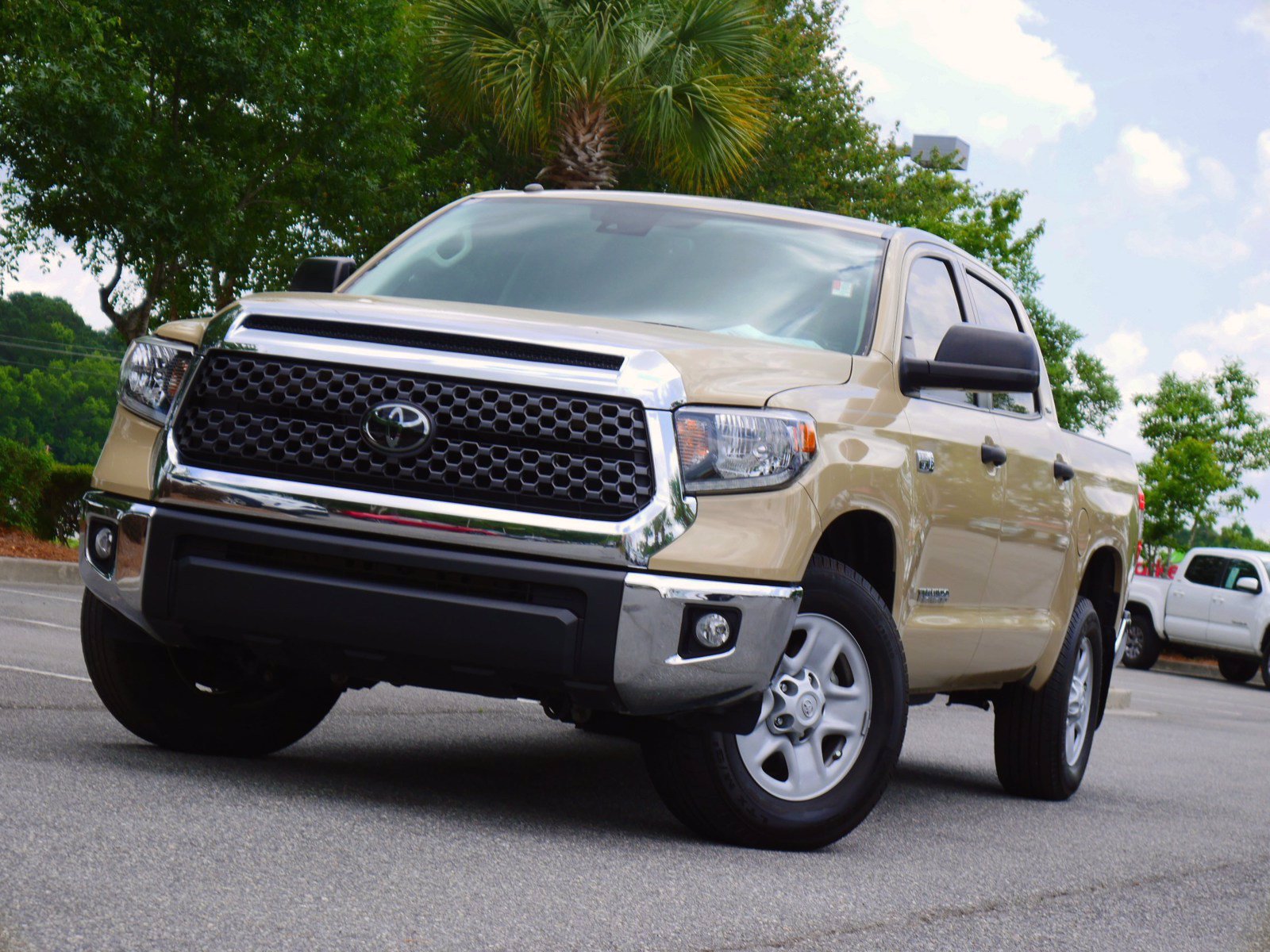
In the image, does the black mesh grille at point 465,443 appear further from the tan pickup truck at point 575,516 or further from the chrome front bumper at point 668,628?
the chrome front bumper at point 668,628

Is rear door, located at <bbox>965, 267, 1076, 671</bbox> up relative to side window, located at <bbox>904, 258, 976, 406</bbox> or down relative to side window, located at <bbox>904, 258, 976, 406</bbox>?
down

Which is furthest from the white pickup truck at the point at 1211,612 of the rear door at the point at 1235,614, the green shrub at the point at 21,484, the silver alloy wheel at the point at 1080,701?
the silver alloy wheel at the point at 1080,701

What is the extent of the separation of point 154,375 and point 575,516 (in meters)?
1.38

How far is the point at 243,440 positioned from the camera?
4.92 m

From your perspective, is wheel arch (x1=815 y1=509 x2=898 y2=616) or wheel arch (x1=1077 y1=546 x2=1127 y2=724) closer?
wheel arch (x1=815 y1=509 x2=898 y2=616)

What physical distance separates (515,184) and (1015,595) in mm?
25397

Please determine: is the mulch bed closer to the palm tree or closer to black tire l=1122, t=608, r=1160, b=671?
the palm tree

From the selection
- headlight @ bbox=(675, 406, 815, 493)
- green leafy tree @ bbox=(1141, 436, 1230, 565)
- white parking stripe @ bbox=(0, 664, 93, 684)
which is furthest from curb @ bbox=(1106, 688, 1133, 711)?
green leafy tree @ bbox=(1141, 436, 1230, 565)

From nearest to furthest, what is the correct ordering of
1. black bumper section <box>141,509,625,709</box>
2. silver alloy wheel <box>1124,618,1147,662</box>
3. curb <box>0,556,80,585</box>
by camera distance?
black bumper section <box>141,509,625,709</box> → curb <box>0,556,80,585</box> → silver alloy wheel <box>1124,618,1147,662</box>

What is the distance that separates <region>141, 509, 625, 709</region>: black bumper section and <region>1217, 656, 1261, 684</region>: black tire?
2424 cm

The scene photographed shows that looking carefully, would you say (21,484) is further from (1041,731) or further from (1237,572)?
(1237,572)

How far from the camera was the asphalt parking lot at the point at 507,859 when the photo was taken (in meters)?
3.66

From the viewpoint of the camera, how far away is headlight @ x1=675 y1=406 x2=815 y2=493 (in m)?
4.75

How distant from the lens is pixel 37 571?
16.7 m
